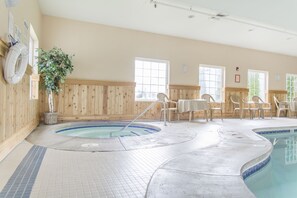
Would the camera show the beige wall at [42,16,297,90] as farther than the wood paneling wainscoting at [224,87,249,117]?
No

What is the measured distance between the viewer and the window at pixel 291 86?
9.70 m

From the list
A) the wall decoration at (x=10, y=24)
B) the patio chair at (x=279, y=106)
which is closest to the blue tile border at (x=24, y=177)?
the wall decoration at (x=10, y=24)

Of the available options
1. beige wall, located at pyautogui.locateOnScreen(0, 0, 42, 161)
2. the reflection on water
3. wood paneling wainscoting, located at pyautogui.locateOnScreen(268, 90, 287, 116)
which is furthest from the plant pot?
wood paneling wainscoting, located at pyautogui.locateOnScreen(268, 90, 287, 116)

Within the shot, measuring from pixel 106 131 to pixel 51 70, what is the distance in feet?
6.24

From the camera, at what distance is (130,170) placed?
2129 mm

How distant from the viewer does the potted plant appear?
4902 millimetres

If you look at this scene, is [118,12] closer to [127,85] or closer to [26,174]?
[127,85]

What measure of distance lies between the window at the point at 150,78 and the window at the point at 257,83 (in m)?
3.91

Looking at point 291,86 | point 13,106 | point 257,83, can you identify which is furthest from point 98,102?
point 291,86

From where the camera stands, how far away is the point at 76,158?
8.20ft

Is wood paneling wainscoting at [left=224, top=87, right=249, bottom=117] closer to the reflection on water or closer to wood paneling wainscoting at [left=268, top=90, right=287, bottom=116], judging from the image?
wood paneling wainscoting at [left=268, top=90, right=287, bottom=116]

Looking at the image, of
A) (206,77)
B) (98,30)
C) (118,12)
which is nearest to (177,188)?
(118,12)

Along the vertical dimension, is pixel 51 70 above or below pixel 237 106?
above

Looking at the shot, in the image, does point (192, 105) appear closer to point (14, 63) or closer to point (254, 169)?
point (254, 169)
